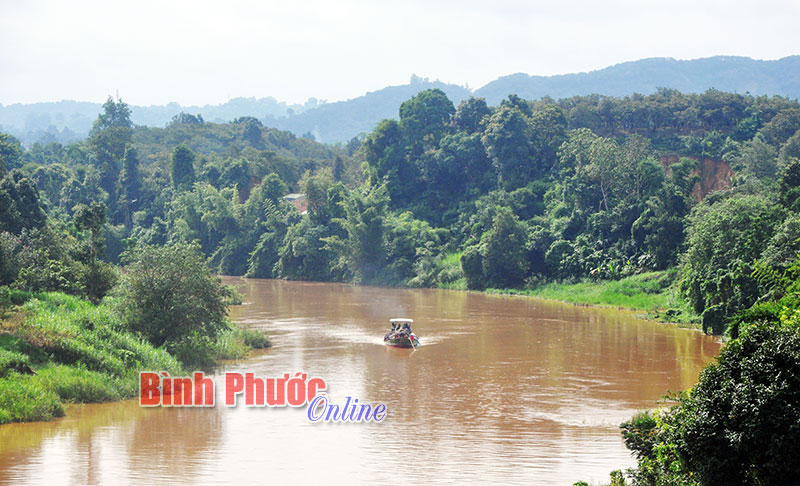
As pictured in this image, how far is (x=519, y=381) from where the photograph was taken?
19922 mm

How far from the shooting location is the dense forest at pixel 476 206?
24109 millimetres

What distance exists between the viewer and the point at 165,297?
19.4 metres

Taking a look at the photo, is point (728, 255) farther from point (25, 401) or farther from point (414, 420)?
point (25, 401)

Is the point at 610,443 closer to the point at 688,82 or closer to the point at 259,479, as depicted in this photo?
the point at 259,479

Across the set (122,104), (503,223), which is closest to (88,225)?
(503,223)

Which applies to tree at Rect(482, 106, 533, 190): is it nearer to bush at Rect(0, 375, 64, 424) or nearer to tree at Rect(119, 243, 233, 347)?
tree at Rect(119, 243, 233, 347)

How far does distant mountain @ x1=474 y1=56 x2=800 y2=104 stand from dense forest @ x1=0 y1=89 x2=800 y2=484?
11287cm

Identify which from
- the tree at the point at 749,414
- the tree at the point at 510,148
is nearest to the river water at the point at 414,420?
the tree at the point at 749,414

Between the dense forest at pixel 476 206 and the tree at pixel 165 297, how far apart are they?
0.34 feet

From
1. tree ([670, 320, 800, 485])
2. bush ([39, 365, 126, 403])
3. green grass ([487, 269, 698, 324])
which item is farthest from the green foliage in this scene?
bush ([39, 365, 126, 403])

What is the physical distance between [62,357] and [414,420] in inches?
295

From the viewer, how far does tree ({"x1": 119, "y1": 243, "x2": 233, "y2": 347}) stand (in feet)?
63.1

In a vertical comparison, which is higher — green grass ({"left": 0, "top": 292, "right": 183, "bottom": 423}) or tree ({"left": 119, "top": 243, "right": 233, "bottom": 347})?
tree ({"left": 119, "top": 243, "right": 233, "bottom": 347})

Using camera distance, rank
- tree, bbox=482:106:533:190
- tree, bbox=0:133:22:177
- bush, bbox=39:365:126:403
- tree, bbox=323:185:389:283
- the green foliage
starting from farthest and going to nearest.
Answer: tree, bbox=0:133:22:177
tree, bbox=482:106:533:190
tree, bbox=323:185:389:283
the green foliage
bush, bbox=39:365:126:403
